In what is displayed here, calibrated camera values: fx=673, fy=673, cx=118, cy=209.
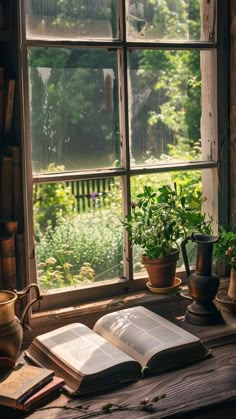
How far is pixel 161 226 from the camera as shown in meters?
2.81

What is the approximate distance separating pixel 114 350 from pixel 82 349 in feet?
0.36

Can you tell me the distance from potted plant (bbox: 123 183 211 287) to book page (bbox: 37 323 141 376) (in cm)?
49

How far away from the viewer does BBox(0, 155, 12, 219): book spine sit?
2426mm

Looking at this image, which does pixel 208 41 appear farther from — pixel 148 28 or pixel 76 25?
pixel 76 25

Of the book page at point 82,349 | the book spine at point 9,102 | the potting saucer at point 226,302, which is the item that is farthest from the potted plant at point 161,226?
the book spine at point 9,102

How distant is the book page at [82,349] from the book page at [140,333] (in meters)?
0.07

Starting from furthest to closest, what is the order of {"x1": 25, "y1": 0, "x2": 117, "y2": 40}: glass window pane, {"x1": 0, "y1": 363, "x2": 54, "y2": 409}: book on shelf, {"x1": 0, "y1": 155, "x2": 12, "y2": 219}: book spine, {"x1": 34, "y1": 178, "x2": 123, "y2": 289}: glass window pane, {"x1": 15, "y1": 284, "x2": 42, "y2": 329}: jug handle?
{"x1": 34, "y1": 178, "x2": 123, "y2": 289}: glass window pane
{"x1": 25, "y1": 0, "x2": 117, "y2": 40}: glass window pane
{"x1": 0, "y1": 155, "x2": 12, "y2": 219}: book spine
{"x1": 15, "y1": 284, "x2": 42, "y2": 329}: jug handle
{"x1": 0, "y1": 363, "x2": 54, "y2": 409}: book on shelf

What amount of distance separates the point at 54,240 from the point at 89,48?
0.79 m

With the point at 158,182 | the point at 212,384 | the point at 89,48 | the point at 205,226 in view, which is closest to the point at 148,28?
the point at 89,48

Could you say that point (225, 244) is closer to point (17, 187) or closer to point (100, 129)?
point (100, 129)

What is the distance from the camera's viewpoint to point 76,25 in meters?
2.67

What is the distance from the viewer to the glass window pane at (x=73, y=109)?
2643 millimetres

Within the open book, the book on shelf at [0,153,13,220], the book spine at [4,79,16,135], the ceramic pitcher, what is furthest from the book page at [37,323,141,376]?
the book spine at [4,79,16,135]

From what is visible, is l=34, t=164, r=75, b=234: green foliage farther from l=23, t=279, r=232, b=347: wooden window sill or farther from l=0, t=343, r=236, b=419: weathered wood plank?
l=0, t=343, r=236, b=419: weathered wood plank
